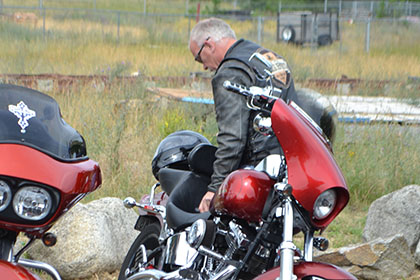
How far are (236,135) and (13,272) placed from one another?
5.04ft

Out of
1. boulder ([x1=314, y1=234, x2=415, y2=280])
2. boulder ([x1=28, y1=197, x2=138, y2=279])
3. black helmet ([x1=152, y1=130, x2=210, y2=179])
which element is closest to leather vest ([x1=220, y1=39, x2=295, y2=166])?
black helmet ([x1=152, y1=130, x2=210, y2=179])

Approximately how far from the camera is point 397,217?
506 cm

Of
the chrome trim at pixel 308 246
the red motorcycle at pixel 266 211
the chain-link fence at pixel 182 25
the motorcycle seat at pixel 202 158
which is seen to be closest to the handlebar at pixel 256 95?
the red motorcycle at pixel 266 211

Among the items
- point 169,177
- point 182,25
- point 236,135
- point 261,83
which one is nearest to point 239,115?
point 236,135

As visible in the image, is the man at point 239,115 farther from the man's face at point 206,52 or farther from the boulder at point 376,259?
the boulder at point 376,259

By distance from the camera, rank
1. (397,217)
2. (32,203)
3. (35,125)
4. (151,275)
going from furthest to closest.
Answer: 1. (397,217)
2. (151,275)
3. (35,125)
4. (32,203)

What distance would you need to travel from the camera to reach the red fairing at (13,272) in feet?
7.52

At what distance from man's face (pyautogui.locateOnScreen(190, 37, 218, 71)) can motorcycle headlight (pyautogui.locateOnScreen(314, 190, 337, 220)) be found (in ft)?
5.35

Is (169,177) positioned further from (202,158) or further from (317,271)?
(317,271)

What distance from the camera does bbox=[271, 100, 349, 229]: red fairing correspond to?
2539 millimetres

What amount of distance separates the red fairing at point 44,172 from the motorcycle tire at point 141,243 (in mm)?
1305

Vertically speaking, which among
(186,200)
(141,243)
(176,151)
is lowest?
(141,243)

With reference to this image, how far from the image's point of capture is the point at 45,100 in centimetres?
274

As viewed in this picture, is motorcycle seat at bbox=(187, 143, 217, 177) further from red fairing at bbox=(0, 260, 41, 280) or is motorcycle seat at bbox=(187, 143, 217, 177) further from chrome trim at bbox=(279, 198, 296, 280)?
red fairing at bbox=(0, 260, 41, 280)
